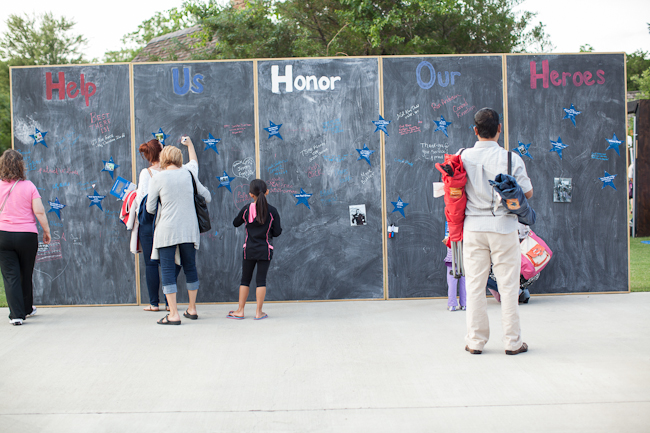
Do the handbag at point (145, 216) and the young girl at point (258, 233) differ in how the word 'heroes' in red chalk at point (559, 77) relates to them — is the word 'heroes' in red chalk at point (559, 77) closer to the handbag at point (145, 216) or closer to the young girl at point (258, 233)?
the young girl at point (258, 233)

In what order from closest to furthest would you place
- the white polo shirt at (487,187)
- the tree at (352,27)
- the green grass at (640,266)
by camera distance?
the white polo shirt at (487,187) → the green grass at (640,266) → the tree at (352,27)

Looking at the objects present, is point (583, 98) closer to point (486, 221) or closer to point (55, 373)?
point (486, 221)

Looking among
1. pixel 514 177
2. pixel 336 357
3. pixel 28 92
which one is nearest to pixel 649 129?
pixel 514 177

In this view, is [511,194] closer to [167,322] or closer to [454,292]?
[454,292]

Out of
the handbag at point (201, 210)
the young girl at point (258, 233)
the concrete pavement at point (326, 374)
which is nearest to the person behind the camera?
the concrete pavement at point (326, 374)

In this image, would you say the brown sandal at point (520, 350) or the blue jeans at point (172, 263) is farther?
the blue jeans at point (172, 263)

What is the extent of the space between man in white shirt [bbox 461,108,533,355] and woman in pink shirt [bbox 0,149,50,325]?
14.1ft

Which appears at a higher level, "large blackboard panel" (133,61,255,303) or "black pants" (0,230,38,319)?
"large blackboard panel" (133,61,255,303)

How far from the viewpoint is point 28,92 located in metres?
6.56

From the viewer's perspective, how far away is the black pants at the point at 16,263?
18.4 feet

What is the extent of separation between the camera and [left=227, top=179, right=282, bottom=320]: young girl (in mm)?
5598

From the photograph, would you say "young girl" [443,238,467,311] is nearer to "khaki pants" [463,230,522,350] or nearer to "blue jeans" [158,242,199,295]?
"khaki pants" [463,230,522,350]

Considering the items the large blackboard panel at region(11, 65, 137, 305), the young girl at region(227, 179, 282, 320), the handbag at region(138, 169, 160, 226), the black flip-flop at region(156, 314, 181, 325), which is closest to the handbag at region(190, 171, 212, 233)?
the young girl at region(227, 179, 282, 320)

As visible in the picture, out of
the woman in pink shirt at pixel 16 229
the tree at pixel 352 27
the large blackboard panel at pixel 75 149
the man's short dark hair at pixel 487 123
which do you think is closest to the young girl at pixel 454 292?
the man's short dark hair at pixel 487 123
